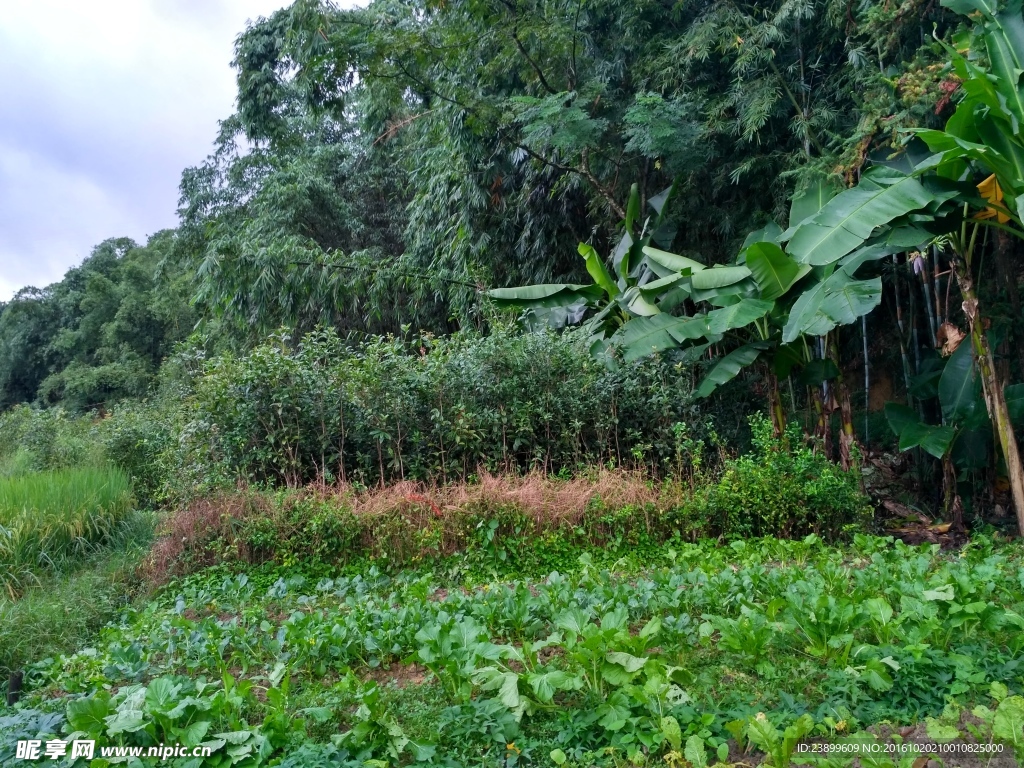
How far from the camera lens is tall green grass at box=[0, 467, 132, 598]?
5.78 metres

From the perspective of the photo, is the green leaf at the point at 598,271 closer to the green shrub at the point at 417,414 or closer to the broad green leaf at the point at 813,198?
the green shrub at the point at 417,414

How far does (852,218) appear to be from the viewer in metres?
5.51

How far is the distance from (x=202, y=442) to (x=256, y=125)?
9148 mm

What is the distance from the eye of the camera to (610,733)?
2.73m

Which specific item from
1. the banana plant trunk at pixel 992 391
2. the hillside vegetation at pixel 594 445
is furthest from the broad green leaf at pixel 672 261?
the banana plant trunk at pixel 992 391

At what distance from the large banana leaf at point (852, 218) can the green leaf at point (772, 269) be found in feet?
2.27

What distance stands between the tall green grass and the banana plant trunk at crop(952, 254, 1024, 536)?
826 cm

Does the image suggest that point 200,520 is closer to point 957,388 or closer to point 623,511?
point 623,511

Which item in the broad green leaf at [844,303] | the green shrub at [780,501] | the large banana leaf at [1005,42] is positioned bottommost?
the green shrub at [780,501]

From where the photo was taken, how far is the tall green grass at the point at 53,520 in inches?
227

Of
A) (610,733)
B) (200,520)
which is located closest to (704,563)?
(610,733)

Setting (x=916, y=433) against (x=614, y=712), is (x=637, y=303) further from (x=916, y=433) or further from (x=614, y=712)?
(x=614, y=712)

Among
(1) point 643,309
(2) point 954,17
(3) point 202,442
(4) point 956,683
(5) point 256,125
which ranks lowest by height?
(4) point 956,683

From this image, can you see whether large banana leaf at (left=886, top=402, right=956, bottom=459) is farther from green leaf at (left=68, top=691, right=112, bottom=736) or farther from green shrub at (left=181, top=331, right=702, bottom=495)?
green leaf at (left=68, top=691, right=112, bottom=736)
